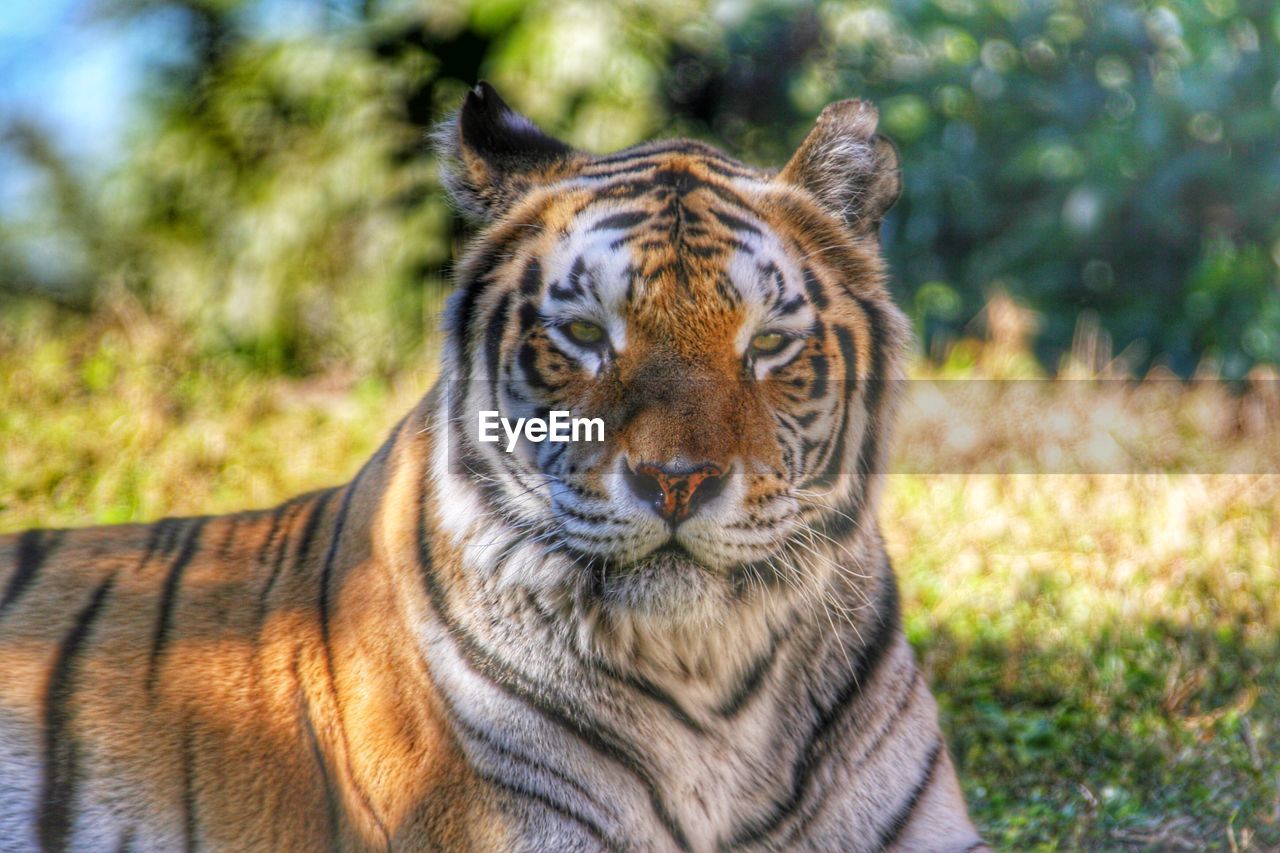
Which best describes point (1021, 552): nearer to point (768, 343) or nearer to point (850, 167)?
point (850, 167)

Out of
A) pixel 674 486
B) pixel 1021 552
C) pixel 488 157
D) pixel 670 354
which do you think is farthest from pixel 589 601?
pixel 1021 552

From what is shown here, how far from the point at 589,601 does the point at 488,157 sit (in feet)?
2.44

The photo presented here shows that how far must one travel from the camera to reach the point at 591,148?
5.60 m

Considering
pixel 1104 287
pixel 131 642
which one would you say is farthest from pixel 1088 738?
pixel 1104 287

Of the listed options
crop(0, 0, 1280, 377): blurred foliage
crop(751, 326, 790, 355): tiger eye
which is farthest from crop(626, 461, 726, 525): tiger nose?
crop(0, 0, 1280, 377): blurred foliage

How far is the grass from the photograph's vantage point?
2.92 metres

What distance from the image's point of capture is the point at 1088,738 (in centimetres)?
312

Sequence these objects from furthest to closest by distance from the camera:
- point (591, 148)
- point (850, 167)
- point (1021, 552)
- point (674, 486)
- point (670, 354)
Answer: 1. point (591, 148)
2. point (1021, 552)
3. point (850, 167)
4. point (670, 354)
5. point (674, 486)

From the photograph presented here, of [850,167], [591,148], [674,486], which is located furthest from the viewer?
[591,148]

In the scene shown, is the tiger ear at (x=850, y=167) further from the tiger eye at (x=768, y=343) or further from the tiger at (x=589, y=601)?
the tiger eye at (x=768, y=343)

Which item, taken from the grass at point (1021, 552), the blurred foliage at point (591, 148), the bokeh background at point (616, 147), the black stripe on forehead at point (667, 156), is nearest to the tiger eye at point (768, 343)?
the black stripe on forehead at point (667, 156)

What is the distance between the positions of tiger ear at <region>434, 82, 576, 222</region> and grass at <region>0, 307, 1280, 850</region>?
1.59 metres

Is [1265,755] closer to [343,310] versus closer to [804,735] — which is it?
[804,735]

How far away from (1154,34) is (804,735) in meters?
4.68
